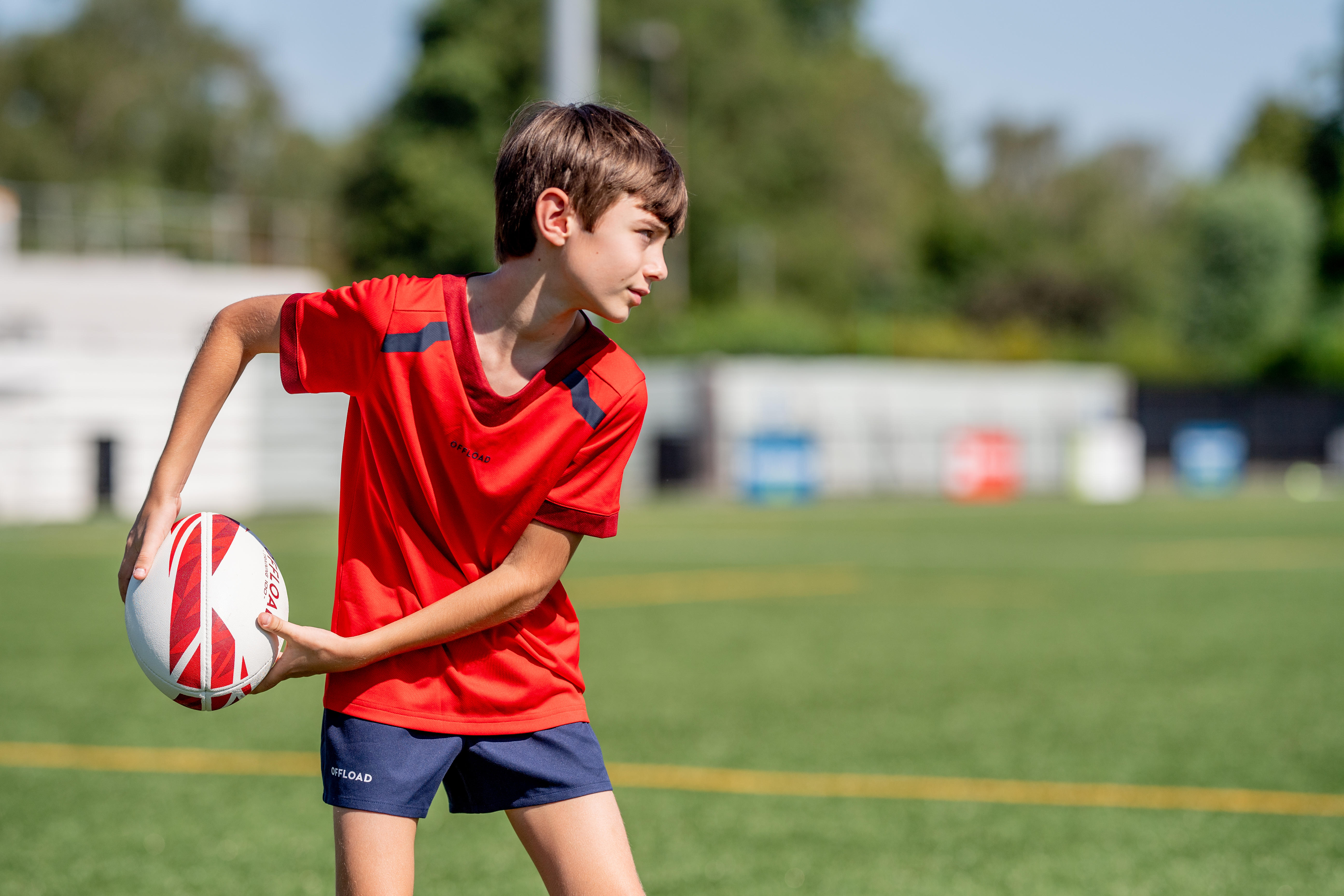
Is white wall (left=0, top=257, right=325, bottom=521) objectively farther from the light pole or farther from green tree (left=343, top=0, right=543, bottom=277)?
green tree (left=343, top=0, right=543, bottom=277)

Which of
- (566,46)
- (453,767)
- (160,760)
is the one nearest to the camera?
(453,767)

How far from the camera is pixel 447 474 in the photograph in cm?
254

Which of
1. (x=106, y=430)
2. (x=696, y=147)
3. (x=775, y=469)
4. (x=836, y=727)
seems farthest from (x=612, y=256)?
(x=696, y=147)

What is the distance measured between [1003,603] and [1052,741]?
206 inches

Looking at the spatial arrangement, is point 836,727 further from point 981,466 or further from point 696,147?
point 696,147

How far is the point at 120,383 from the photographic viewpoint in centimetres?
2044

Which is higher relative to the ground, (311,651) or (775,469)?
(311,651)

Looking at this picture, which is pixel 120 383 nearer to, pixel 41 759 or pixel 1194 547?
pixel 1194 547

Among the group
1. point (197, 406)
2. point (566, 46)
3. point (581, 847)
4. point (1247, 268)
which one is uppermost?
point (1247, 268)

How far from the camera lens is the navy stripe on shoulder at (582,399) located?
8.37 ft

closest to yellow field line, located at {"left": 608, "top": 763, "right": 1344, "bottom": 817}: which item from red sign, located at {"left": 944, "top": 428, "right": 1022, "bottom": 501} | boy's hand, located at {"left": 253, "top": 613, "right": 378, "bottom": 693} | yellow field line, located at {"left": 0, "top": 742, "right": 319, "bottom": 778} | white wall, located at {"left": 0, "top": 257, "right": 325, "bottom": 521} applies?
yellow field line, located at {"left": 0, "top": 742, "right": 319, "bottom": 778}

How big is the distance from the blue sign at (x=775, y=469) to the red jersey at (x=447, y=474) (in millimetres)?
23546

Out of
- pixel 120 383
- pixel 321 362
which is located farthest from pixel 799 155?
pixel 321 362

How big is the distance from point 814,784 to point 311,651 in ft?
11.2
